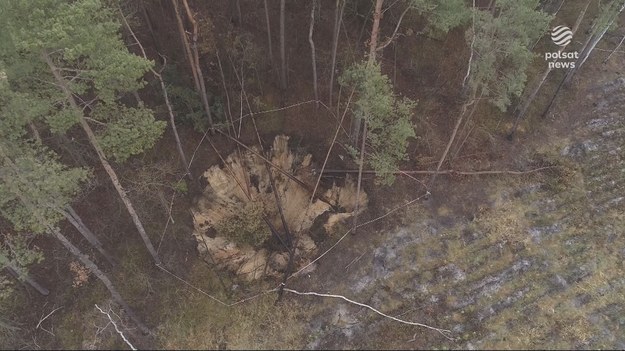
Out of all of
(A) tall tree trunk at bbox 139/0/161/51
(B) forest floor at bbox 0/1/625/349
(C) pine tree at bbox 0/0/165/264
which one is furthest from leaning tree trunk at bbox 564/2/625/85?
(A) tall tree trunk at bbox 139/0/161/51

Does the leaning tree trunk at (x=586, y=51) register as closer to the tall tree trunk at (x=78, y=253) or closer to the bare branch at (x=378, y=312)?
the bare branch at (x=378, y=312)

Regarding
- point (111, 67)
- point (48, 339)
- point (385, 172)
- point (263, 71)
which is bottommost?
point (48, 339)

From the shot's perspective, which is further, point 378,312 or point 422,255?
point 422,255

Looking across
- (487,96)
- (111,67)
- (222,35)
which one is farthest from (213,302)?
(487,96)

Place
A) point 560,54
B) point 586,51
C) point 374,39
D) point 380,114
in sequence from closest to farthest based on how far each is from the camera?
point 374,39 < point 380,114 < point 586,51 < point 560,54

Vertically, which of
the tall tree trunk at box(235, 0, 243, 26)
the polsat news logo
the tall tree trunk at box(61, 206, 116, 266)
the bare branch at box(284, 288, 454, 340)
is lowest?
the bare branch at box(284, 288, 454, 340)

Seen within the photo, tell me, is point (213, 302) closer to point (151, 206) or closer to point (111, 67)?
point (151, 206)

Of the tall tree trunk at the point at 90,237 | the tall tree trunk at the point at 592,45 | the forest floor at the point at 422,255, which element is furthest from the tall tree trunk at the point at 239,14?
the tall tree trunk at the point at 592,45

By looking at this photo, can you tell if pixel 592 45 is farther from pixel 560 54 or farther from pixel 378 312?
pixel 378 312

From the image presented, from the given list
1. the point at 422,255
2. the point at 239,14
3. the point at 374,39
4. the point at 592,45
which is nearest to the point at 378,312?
the point at 422,255

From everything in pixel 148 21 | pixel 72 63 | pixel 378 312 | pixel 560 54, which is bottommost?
pixel 378 312

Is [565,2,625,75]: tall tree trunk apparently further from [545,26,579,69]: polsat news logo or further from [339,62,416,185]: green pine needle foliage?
[339,62,416,185]: green pine needle foliage
